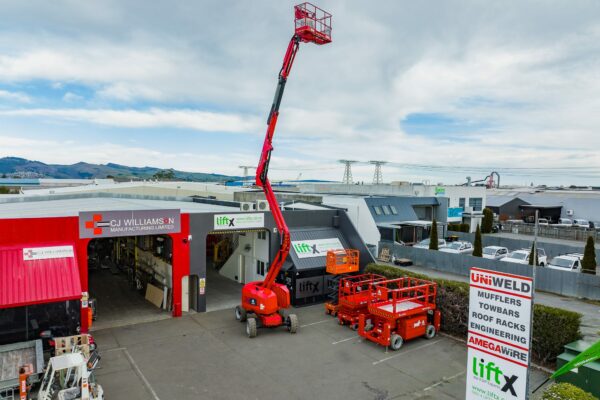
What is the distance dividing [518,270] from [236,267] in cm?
1759

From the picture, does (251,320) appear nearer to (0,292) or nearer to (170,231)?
(170,231)

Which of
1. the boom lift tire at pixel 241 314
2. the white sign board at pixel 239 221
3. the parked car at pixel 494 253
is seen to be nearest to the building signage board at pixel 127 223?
the white sign board at pixel 239 221

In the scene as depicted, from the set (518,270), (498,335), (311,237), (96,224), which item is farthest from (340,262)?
(498,335)

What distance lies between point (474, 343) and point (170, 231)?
1438 cm

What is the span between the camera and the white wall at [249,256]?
24.0 m

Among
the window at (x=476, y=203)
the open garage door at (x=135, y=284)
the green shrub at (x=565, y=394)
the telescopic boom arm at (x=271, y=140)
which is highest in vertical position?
the telescopic boom arm at (x=271, y=140)

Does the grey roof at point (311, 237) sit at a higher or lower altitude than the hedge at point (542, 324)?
higher

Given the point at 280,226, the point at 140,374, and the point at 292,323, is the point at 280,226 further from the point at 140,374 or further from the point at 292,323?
the point at 140,374

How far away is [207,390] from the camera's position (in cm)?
1277

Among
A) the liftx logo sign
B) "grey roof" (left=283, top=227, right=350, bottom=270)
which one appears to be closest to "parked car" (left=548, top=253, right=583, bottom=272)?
"grey roof" (left=283, top=227, right=350, bottom=270)

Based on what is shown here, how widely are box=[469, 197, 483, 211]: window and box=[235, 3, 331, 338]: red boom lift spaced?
122 feet

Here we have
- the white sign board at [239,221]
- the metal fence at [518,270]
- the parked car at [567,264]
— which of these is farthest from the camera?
the parked car at [567,264]

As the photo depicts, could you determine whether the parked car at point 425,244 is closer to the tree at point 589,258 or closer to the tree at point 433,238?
the tree at point 433,238

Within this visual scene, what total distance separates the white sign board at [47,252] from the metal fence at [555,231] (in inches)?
1748
